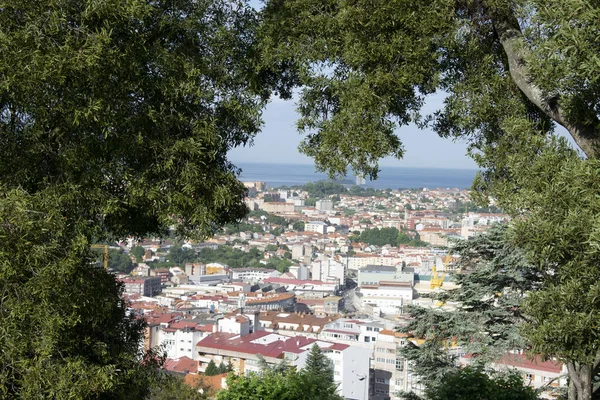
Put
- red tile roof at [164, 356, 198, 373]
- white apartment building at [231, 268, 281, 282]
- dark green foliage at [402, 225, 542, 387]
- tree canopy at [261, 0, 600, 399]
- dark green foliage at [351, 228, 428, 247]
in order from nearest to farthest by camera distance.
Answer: tree canopy at [261, 0, 600, 399] → dark green foliage at [402, 225, 542, 387] → red tile roof at [164, 356, 198, 373] → white apartment building at [231, 268, 281, 282] → dark green foliage at [351, 228, 428, 247]

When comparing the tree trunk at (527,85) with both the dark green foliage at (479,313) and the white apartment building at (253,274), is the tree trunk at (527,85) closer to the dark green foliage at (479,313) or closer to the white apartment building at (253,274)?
the dark green foliage at (479,313)

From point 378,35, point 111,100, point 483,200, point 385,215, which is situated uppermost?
point 378,35

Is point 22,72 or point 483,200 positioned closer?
point 22,72

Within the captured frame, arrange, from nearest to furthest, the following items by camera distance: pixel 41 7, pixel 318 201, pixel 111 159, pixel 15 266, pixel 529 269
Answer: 1. pixel 15 266
2. pixel 41 7
3. pixel 111 159
4. pixel 529 269
5. pixel 318 201

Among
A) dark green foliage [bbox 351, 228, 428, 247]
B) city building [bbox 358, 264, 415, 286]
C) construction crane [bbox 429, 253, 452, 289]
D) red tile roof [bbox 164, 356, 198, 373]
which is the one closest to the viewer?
construction crane [bbox 429, 253, 452, 289]

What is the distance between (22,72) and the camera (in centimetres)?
193

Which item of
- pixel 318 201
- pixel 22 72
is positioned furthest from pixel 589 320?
pixel 318 201

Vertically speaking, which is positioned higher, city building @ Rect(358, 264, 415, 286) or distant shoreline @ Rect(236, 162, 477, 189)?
distant shoreline @ Rect(236, 162, 477, 189)

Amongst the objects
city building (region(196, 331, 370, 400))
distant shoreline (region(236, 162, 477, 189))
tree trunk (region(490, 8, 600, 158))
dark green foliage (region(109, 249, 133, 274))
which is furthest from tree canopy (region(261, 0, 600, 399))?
distant shoreline (region(236, 162, 477, 189))

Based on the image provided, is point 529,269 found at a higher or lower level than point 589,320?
lower

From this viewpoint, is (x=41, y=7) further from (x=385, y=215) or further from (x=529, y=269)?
(x=385, y=215)

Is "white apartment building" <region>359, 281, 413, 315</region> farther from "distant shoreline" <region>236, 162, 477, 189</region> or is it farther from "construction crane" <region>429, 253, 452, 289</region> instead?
"distant shoreline" <region>236, 162, 477, 189</region>

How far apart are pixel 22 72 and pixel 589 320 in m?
1.63

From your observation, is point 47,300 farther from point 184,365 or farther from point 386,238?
point 386,238
